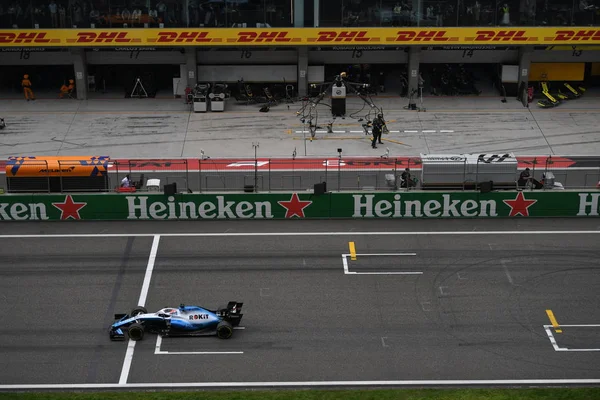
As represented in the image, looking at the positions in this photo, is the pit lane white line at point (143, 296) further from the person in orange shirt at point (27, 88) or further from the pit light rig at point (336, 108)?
the person in orange shirt at point (27, 88)

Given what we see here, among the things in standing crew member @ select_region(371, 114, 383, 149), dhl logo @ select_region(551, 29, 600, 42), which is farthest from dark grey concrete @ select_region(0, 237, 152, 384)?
dhl logo @ select_region(551, 29, 600, 42)

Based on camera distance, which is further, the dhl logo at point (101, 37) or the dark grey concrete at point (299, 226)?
the dhl logo at point (101, 37)

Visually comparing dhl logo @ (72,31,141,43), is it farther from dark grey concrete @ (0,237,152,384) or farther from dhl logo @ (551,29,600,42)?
dhl logo @ (551,29,600,42)

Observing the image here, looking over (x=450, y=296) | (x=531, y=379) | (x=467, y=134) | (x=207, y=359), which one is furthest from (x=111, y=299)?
(x=467, y=134)

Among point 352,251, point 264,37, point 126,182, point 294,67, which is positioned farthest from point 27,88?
point 352,251

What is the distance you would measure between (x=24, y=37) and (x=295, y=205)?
23777 millimetres

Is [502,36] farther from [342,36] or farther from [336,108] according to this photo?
[336,108]

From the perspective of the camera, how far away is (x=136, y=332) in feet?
101

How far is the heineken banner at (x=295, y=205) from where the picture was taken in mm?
40594

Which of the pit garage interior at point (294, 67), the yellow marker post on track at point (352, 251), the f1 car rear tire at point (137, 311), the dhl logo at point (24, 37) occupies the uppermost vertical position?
the dhl logo at point (24, 37)

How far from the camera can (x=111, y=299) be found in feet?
111

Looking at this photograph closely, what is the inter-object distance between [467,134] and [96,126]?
69.3 ft

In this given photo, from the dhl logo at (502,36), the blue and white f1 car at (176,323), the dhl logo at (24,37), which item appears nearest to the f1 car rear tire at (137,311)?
the blue and white f1 car at (176,323)

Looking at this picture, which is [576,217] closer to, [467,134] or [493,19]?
[467,134]
